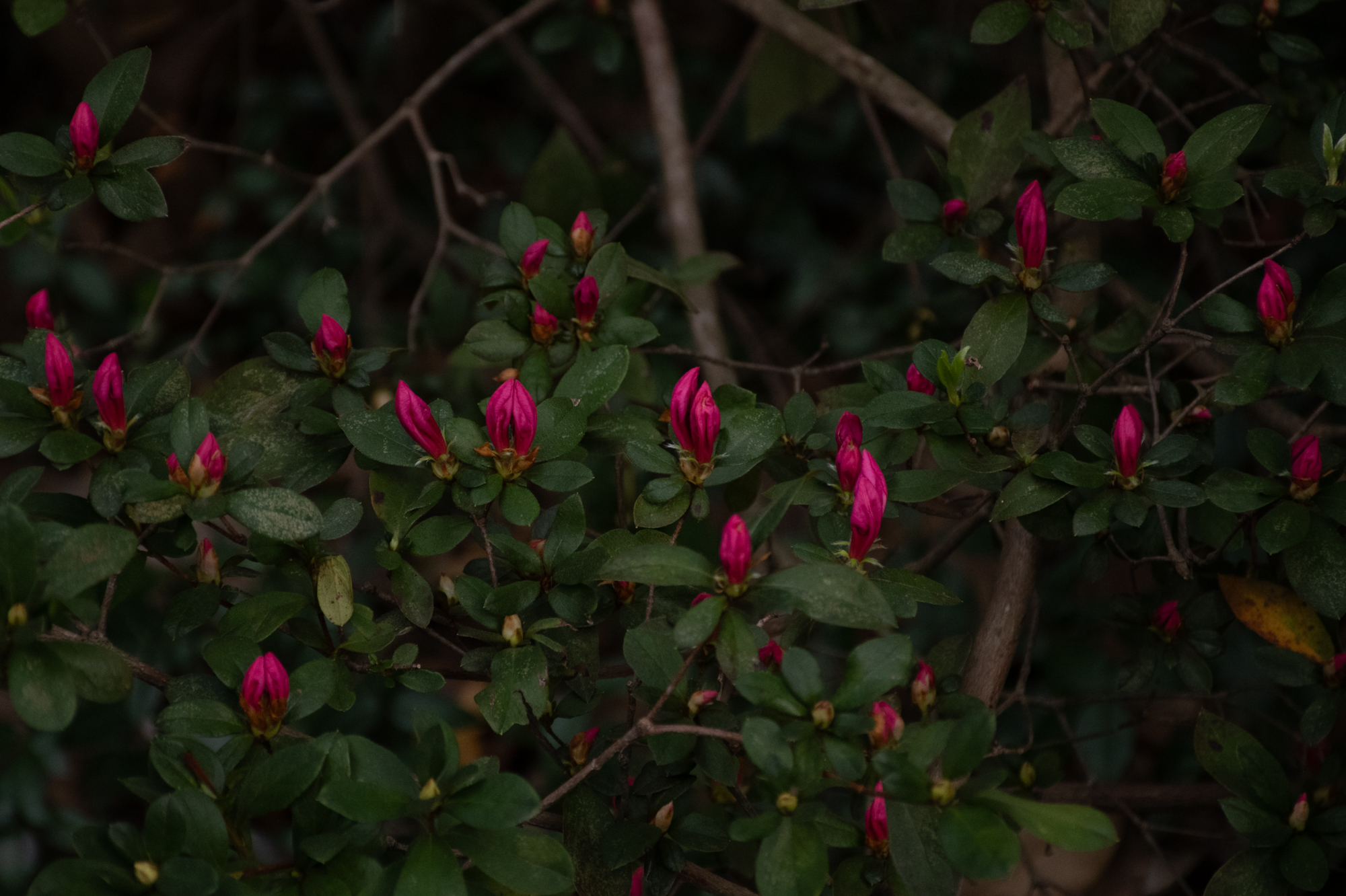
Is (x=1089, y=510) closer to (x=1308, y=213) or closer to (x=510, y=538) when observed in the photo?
(x=1308, y=213)

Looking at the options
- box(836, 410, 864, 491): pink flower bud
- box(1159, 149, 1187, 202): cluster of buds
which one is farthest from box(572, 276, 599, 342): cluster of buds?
box(1159, 149, 1187, 202): cluster of buds

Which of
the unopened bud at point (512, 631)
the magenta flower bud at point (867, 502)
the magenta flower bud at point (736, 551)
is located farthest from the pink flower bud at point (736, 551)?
the unopened bud at point (512, 631)

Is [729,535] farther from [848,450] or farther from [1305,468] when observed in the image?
[1305,468]

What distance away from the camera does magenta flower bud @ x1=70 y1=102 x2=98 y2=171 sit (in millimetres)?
1220

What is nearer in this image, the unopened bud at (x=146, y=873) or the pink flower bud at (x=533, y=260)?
the unopened bud at (x=146, y=873)

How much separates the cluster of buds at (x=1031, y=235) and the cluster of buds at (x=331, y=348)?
814mm

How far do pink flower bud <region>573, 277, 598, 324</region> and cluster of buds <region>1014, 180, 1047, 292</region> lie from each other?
0.52 m

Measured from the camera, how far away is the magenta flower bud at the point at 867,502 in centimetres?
102

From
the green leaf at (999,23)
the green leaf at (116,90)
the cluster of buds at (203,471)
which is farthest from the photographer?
the green leaf at (999,23)

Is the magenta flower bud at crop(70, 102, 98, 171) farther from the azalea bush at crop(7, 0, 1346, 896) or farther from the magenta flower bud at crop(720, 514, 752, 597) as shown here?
the magenta flower bud at crop(720, 514, 752, 597)

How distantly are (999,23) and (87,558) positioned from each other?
4.11 ft

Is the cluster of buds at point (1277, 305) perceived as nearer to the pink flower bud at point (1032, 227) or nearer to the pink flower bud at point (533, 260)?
the pink flower bud at point (1032, 227)

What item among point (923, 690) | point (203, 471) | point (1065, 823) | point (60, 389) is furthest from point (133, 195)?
point (1065, 823)

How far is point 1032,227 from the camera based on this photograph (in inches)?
47.0
